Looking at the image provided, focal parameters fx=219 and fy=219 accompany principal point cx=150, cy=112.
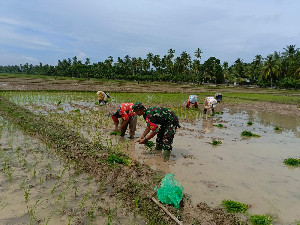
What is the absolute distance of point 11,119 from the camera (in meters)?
8.19

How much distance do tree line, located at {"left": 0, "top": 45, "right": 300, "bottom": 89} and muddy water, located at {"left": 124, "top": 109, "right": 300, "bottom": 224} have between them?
139ft

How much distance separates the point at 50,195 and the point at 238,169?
12.1 feet

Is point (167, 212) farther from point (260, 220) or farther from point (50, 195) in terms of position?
point (50, 195)

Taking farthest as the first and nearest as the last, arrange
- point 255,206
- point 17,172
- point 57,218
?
point 17,172 → point 255,206 → point 57,218

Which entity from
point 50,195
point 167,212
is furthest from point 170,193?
point 50,195

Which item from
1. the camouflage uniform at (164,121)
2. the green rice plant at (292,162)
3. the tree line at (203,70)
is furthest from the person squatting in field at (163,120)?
the tree line at (203,70)

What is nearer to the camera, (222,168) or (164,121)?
(222,168)

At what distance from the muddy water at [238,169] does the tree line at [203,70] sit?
139 ft

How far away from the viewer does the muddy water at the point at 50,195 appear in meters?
2.87

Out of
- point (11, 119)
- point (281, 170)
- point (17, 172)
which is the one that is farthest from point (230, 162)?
point (11, 119)

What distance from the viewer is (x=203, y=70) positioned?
5612 centimetres

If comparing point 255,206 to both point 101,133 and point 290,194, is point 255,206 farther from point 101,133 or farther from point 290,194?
point 101,133

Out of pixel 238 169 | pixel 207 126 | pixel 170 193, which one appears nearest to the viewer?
pixel 170 193

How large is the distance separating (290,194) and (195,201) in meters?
1.72
